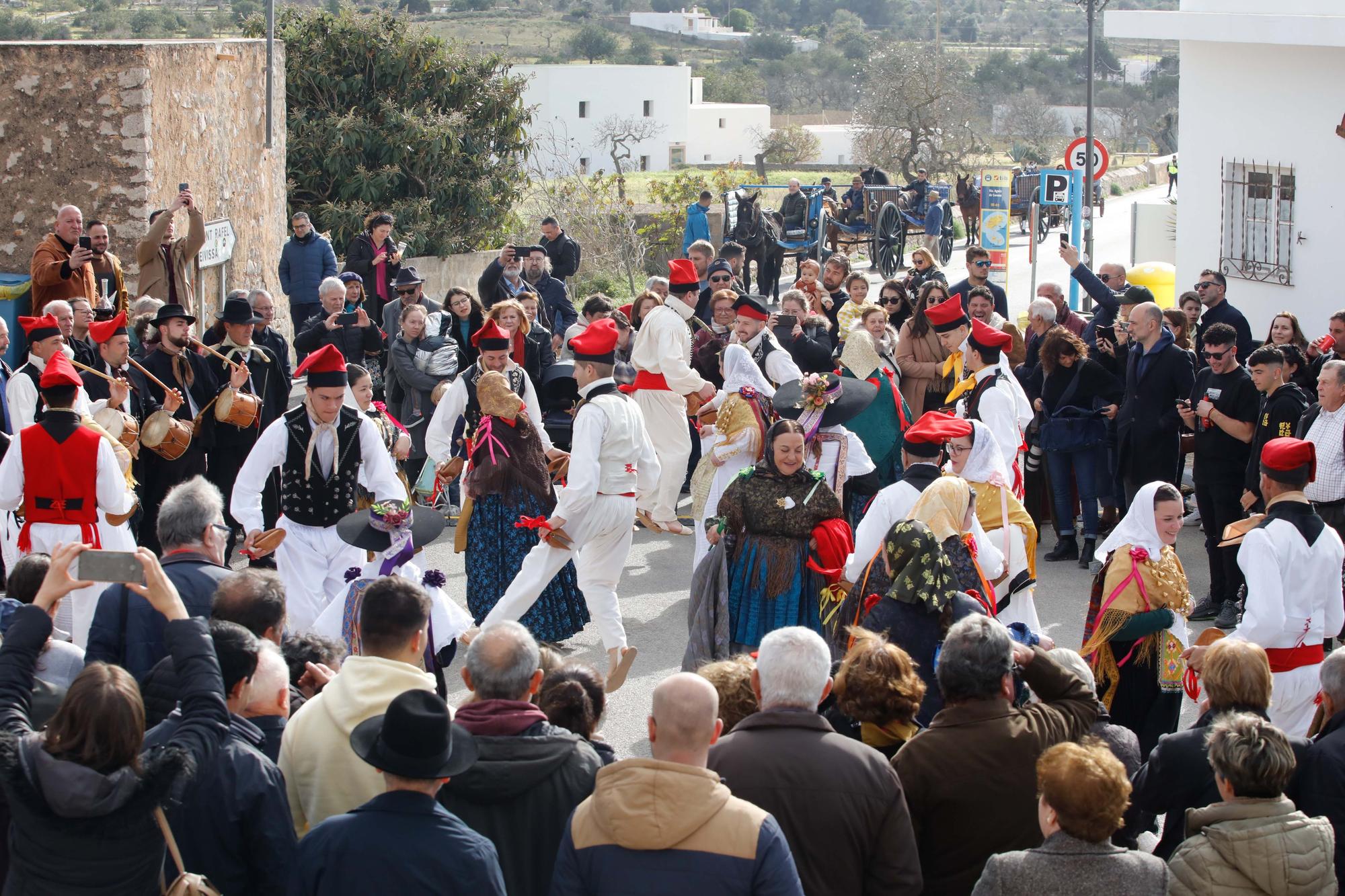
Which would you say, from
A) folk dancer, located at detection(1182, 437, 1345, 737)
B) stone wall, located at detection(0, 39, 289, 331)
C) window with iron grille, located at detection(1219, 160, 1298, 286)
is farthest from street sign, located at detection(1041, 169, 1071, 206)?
folk dancer, located at detection(1182, 437, 1345, 737)

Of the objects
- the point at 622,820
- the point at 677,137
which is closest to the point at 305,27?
the point at 622,820

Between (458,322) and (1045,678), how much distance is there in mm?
7647

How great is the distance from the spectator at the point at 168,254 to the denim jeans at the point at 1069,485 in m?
6.77

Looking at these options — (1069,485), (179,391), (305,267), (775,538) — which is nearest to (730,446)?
(775,538)

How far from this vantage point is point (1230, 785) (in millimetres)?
3707

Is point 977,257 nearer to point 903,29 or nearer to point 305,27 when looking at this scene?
point 305,27

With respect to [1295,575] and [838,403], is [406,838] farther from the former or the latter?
[838,403]

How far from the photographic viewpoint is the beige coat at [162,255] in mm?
11297

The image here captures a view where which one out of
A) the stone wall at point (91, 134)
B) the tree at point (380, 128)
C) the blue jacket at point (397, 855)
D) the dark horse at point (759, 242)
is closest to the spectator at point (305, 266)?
the stone wall at point (91, 134)

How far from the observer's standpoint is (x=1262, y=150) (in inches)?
538

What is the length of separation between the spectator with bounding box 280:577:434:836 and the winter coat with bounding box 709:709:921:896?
0.94m

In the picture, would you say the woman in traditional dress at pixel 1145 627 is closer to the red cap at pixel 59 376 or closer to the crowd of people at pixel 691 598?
the crowd of people at pixel 691 598

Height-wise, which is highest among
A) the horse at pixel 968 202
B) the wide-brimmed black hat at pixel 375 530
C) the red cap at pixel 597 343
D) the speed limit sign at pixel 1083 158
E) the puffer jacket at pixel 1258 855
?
the horse at pixel 968 202

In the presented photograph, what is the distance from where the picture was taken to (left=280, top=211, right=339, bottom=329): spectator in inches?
516
